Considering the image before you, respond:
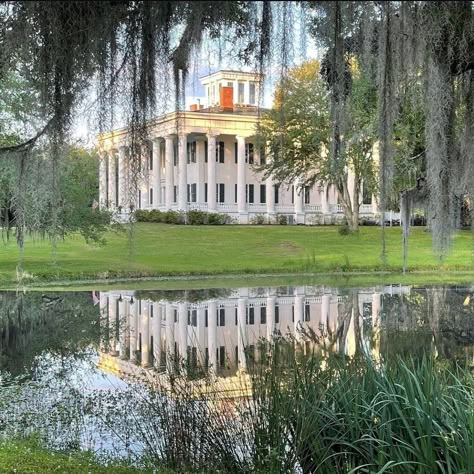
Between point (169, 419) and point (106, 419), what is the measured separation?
1.81 m

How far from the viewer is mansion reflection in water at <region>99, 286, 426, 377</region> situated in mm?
10602

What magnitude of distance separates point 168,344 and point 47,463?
22.7 ft

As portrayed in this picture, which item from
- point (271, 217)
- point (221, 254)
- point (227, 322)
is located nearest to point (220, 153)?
point (271, 217)

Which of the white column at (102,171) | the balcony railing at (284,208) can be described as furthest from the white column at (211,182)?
the white column at (102,171)

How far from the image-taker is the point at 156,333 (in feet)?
44.4

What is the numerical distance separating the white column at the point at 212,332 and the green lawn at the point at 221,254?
8194 mm

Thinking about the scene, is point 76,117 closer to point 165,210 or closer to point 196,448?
point 196,448

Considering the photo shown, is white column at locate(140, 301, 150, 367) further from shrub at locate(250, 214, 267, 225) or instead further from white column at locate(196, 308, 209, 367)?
shrub at locate(250, 214, 267, 225)

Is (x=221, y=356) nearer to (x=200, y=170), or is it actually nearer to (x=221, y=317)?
(x=221, y=317)

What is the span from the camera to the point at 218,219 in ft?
142

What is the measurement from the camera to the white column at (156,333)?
10625mm

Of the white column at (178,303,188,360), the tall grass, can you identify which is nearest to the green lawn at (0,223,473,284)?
the white column at (178,303,188,360)

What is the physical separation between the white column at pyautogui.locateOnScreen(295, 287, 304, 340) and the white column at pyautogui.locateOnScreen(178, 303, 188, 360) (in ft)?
6.82

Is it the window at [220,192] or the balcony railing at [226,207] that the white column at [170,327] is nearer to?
the balcony railing at [226,207]
